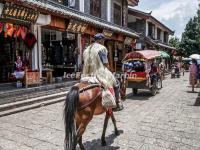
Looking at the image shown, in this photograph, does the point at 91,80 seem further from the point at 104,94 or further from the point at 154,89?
the point at 154,89

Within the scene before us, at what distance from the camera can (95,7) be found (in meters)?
21.2

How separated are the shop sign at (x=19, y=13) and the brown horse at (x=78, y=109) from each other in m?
5.61

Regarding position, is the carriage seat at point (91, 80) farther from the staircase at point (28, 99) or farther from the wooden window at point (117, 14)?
the wooden window at point (117, 14)

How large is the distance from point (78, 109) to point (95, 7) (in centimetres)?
1692

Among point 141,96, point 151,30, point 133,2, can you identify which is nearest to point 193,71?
point 141,96

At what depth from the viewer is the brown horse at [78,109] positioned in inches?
202


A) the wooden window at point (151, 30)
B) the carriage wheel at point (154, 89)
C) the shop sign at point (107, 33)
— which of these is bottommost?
the carriage wheel at point (154, 89)

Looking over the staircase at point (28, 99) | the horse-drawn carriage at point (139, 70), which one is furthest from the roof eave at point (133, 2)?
the staircase at point (28, 99)

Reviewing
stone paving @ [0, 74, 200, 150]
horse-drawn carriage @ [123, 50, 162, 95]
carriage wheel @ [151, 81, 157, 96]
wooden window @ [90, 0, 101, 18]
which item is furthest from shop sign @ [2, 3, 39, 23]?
wooden window @ [90, 0, 101, 18]

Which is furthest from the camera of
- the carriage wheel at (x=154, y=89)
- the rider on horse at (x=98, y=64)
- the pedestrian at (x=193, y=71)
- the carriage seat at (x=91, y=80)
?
the pedestrian at (x=193, y=71)

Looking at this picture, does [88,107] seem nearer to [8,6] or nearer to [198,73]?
[8,6]

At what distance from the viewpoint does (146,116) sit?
9.00 metres

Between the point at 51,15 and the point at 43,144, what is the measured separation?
7536 mm

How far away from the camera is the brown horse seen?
202 inches
